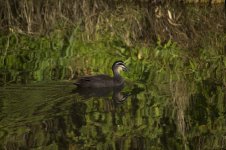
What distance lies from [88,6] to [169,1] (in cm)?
404

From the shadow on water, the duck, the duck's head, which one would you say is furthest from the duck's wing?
the duck's head

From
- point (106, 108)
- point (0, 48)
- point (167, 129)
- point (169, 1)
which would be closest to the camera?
point (167, 129)

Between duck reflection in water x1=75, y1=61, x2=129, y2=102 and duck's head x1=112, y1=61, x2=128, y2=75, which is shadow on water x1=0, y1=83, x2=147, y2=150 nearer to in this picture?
duck reflection in water x1=75, y1=61, x2=129, y2=102

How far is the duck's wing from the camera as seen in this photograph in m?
10.9

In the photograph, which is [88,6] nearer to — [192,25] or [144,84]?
[192,25]

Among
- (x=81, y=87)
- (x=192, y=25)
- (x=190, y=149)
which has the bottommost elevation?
(x=190, y=149)

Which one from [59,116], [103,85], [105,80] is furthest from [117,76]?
[59,116]

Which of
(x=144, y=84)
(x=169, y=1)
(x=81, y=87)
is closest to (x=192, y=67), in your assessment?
(x=144, y=84)

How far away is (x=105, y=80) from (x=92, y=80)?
0.36m

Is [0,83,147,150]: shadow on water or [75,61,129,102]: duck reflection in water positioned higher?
[75,61,129,102]: duck reflection in water

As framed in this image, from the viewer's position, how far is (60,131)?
8.48 metres

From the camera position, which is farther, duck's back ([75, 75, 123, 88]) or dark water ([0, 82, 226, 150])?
duck's back ([75, 75, 123, 88])

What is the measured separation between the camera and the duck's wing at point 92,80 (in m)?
10.9

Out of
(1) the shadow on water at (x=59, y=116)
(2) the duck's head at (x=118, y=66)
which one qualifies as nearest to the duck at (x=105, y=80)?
(2) the duck's head at (x=118, y=66)
